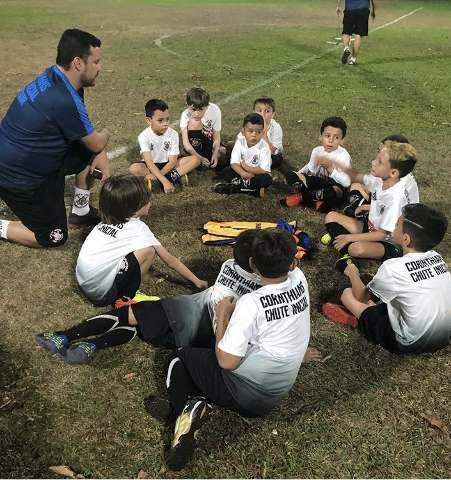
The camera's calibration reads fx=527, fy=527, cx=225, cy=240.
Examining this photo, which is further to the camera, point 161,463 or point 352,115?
point 352,115

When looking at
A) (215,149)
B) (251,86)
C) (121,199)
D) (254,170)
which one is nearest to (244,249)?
(121,199)

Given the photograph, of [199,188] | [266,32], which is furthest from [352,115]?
[266,32]

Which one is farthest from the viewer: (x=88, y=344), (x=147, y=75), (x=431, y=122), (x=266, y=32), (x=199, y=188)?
(x=266, y=32)

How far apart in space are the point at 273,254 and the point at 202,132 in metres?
4.67

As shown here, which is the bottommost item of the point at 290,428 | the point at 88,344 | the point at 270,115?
the point at 290,428

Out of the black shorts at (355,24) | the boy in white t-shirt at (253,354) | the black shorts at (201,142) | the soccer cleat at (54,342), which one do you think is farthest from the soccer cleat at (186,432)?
the black shorts at (355,24)

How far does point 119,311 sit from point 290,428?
1547mm

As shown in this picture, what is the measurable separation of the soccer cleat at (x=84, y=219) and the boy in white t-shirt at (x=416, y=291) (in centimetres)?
A: 321

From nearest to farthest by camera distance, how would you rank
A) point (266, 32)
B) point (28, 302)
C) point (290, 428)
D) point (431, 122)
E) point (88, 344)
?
point (290, 428), point (88, 344), point (28, 302), point (431, 122), point (266, 32)

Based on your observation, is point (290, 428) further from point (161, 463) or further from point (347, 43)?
point (347, 43)

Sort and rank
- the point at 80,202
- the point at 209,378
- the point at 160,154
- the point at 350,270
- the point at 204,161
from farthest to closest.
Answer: the point at 204,161
the point at 160,154
the point at 80,202
the point at 350,270
the point at 209,378

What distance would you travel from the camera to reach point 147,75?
12.3 m

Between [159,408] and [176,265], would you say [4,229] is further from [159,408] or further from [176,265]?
[159,408]

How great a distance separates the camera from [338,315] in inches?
180
